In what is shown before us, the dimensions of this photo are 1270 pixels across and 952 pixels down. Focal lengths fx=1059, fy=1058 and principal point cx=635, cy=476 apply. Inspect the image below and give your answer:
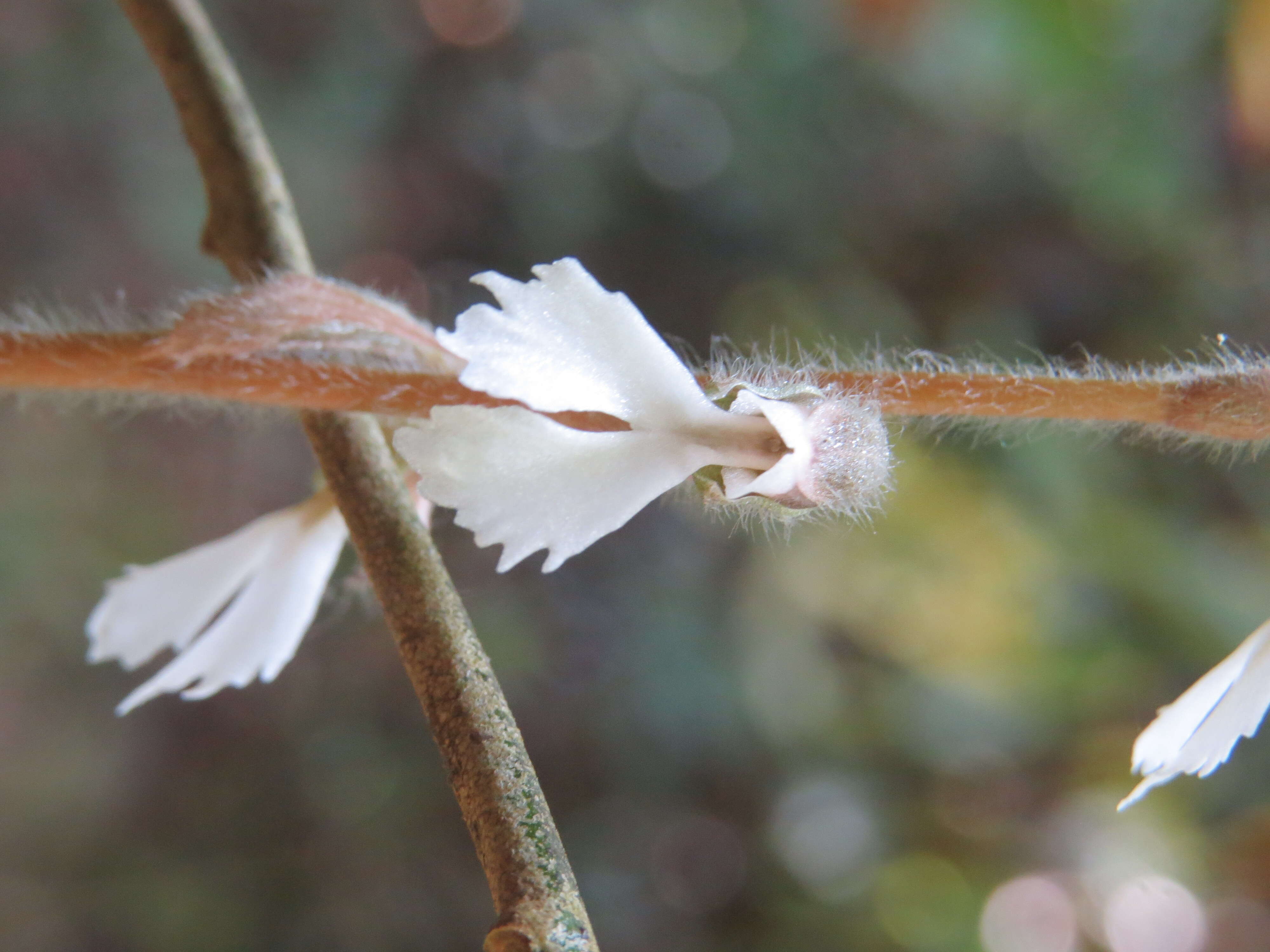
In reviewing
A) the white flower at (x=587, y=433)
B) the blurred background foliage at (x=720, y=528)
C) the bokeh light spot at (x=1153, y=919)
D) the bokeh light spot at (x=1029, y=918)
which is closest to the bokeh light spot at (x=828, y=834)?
the blurred background foliage at (x=720, y=528)

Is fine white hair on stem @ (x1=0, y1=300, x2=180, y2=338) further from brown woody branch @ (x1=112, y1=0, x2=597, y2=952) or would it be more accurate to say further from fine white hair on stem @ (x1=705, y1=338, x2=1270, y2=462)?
fine white hair on stem @ (x1=705, y1=338, x2=1270, y2=462)

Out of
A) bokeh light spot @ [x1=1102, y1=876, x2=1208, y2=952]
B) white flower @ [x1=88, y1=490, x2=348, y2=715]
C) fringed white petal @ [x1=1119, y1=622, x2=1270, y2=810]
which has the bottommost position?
bokeh light spot @ [x1=1102, y1=876, x2=1208, y2=952]

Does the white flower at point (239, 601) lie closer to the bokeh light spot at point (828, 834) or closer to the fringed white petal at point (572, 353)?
the fringed white petal at point (572, 353)

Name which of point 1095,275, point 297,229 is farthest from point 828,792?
point 297,229

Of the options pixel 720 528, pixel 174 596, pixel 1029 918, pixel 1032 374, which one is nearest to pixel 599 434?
pixel 1032 374

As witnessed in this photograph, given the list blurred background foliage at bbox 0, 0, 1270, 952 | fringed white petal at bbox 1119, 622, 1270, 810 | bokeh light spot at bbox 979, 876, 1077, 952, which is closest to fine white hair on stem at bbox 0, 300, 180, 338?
fringed white petal at bbox 1119, 622, 1270, 810
